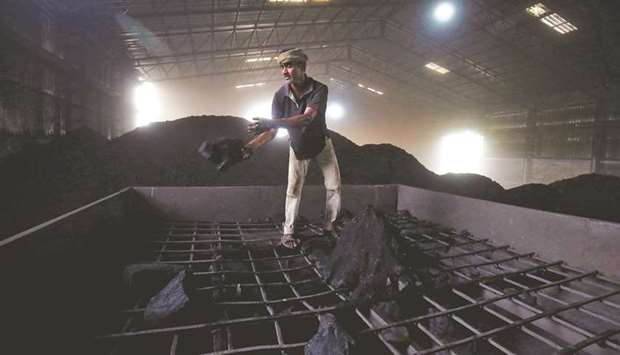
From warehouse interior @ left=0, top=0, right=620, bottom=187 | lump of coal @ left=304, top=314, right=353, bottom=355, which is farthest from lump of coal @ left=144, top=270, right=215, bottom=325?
warehouse interior @ left=0, top=0, right=620, bottom=187

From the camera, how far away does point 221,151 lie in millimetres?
2764

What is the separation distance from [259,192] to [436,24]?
13300mm

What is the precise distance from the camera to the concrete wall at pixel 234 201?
12.9ft

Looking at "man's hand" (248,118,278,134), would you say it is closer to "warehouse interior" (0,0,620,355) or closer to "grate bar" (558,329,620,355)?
"warehouse interior" (0,0,620,355)

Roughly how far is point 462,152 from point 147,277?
82.5 feet

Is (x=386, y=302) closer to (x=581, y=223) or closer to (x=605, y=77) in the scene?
(x=581, y=223)

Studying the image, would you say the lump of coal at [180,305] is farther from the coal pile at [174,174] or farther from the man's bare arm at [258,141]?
the coal pile at [174,174]

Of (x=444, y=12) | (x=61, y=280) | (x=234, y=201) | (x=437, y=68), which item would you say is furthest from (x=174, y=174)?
(x=437, y=68)

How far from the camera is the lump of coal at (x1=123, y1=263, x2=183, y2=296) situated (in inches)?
79.4

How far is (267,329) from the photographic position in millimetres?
1898

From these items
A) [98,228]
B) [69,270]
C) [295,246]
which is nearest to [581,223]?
[295,246]

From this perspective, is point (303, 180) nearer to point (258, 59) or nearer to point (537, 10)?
point (537, 10)

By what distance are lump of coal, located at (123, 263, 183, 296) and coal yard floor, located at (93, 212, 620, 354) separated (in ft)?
0.27

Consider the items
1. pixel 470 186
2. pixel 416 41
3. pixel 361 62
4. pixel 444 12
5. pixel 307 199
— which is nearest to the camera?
pixel 307 199
